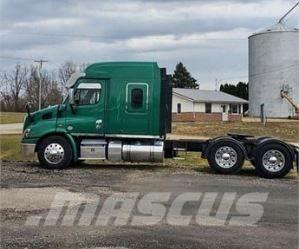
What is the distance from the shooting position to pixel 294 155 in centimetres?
1592

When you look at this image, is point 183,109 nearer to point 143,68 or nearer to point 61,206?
point 143,68

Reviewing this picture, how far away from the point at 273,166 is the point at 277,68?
212 feet

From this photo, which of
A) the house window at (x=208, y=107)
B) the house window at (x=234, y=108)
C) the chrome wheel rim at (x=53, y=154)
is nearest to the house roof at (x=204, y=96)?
the house window at (x=208, y=107)

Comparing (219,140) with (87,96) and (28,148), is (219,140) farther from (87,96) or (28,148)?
(28,148)

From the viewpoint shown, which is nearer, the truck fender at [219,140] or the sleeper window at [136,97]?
the truck fender at [219,140]

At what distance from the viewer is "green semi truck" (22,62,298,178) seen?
16812mm

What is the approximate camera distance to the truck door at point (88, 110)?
55.6ft

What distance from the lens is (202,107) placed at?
82.6m

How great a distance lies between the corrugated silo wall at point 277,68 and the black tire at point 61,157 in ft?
210

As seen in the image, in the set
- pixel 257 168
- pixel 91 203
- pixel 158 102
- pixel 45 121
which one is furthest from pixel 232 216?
pixel 45 121

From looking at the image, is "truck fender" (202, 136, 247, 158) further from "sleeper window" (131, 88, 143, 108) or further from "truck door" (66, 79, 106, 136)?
"truck door" (66, 79, 106, 136)

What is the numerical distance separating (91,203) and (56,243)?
3.07 metres

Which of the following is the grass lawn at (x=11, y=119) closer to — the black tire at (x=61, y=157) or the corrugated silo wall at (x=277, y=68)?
the corrugated silo wall at (x=277, y=68)

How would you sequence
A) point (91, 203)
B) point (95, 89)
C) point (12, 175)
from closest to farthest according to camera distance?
point (91, 203) < point (12, 175) < point (95, 89)
